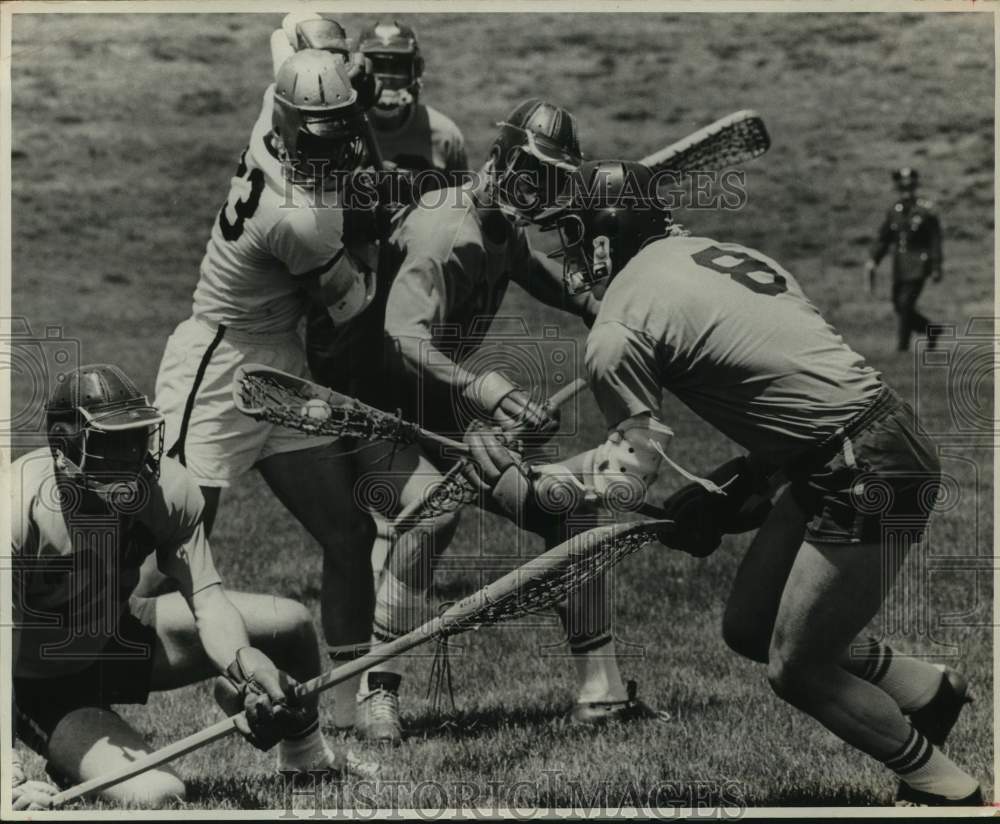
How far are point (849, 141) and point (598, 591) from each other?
15405 millimetres

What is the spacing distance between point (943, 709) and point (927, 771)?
0.42m

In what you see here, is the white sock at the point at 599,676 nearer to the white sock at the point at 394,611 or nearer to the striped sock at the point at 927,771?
the white sock at the point at 394,611

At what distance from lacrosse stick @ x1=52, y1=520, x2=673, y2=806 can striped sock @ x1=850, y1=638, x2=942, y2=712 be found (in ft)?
2.32

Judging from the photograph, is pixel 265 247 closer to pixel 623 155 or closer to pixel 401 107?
pixel 401 107

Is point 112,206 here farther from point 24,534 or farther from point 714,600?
point 24,534

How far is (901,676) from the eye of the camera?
4.57 meters

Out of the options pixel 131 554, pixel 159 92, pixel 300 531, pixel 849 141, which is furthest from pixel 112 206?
pixel 131 554

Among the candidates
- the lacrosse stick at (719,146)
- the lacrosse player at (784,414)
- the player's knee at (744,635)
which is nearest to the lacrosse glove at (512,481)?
the lacrosse player at (784,414)

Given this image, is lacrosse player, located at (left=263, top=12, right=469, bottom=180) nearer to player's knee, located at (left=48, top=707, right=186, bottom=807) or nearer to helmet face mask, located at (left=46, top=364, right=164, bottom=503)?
helmet face mask, located at (left=46, top=364, right=164, bottom=503)

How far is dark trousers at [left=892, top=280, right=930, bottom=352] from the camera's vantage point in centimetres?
1457

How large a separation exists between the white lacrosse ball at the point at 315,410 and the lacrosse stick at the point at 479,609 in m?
0.83

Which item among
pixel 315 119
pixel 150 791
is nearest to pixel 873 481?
pixel 315 119

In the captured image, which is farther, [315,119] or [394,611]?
[394,611]

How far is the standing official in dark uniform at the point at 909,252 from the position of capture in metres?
14.7
